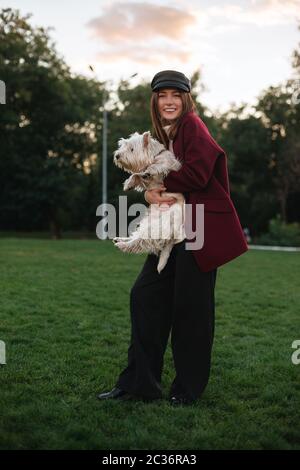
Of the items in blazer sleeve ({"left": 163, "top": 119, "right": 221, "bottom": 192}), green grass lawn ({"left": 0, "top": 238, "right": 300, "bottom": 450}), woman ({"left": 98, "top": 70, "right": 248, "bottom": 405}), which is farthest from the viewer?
woman ({"left": 98, "top": 70, "right": 248, "bottom": 405})

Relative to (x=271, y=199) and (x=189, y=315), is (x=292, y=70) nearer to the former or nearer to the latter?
(x=271, y=199)

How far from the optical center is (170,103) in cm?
421

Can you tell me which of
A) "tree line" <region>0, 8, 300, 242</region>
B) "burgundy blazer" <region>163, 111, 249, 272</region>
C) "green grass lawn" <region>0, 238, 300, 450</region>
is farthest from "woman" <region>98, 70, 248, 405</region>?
"tree line" <region>0, 8, 300, 242</region>

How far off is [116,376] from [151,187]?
1.93 m

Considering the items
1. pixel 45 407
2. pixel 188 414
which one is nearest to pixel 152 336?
pixel 188 414

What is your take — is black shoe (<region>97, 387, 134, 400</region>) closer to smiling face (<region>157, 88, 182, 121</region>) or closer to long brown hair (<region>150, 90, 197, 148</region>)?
long brown hair (<region>150, 90, 197, 148</region>)

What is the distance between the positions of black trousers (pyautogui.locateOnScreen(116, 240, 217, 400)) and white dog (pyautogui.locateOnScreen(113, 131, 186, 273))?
0.15m

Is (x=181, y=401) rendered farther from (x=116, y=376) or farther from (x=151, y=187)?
(x=151, y=187)

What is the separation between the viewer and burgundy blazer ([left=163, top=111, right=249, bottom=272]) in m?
4.01

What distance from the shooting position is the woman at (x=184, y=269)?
409 cm

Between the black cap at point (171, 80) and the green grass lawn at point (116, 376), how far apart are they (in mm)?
2408

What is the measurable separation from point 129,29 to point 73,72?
23301 millimetres

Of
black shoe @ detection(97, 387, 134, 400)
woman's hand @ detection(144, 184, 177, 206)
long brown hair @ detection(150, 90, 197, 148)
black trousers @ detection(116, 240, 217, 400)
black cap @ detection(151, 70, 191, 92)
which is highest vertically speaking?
black cap @ detection(151, 70, 191, 92)
